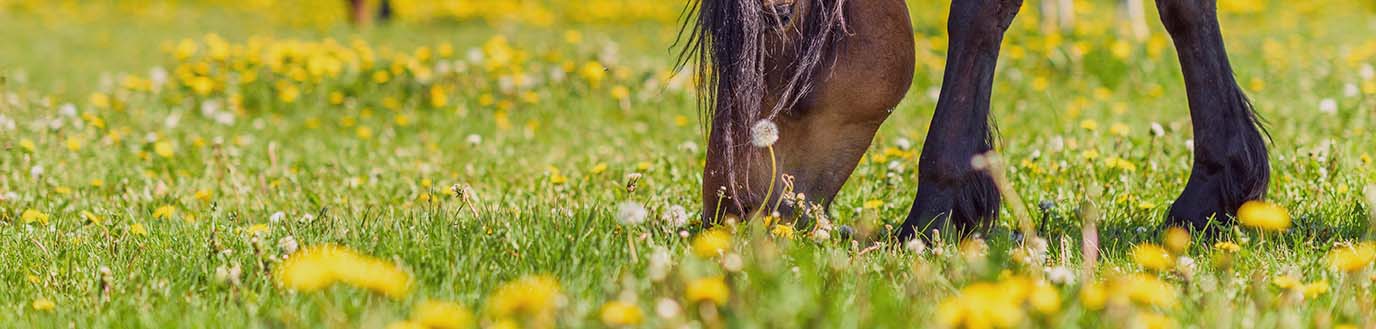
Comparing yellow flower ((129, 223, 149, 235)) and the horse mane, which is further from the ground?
the horse mane

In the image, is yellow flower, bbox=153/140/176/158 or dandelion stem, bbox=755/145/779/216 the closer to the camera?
dandelion stem, bbox=755/145/779/216

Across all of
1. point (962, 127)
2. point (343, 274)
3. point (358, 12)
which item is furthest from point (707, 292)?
point (358, 12)

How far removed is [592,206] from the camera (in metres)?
2.78

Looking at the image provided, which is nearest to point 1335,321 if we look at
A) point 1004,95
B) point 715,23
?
point 715,23

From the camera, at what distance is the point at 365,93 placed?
7543 mm

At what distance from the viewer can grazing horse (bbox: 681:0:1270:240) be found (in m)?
2.73

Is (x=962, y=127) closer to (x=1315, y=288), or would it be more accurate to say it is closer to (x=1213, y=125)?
(x=1213, y=125)

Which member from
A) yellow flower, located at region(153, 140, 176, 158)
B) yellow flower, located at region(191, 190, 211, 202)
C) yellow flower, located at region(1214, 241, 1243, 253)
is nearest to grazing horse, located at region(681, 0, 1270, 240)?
yellow flower, located at region(1214, 241, 1243, 253)

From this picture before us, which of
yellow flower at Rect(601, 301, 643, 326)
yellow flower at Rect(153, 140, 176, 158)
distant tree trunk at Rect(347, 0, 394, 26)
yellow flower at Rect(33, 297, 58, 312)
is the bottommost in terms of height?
distant tree trunk at Rect(347, 0, 394, 26)

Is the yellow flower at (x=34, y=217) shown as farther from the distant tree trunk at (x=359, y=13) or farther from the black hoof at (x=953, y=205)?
the distant tree trunk at (x=359, y=13)

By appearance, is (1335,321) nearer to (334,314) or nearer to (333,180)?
(334,314)

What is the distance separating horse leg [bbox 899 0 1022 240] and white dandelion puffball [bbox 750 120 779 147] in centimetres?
43

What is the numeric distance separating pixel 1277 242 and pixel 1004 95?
14.0 feet

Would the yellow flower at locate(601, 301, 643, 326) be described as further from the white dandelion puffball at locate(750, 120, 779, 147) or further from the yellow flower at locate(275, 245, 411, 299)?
the white dandelion puffball at locate(750, 120, 779, 147)
